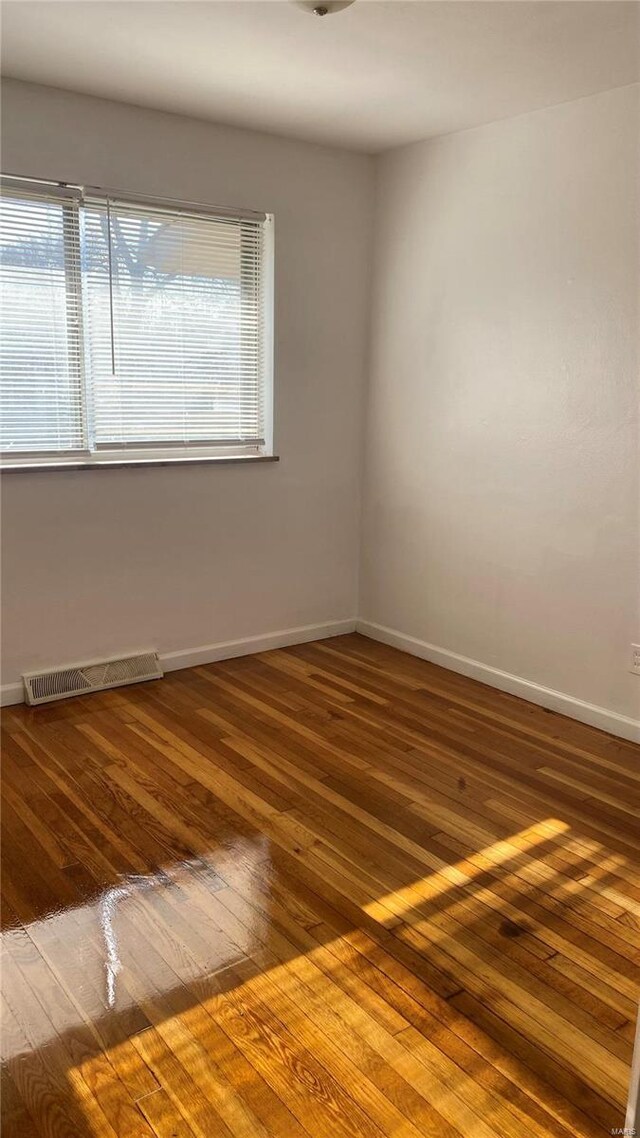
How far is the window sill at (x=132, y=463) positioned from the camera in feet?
11.5

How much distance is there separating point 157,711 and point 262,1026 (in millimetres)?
1872

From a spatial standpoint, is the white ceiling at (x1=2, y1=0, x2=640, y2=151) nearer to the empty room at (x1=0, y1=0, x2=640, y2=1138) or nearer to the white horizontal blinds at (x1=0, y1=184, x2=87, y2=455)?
A: the empty room at (x1=0, y1=0, x2=640, y2=1138)

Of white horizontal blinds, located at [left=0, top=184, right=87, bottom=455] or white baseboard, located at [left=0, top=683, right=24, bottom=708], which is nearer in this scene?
white horizontal blinds, located at [left=0, top=184, right=87, bottom=455]

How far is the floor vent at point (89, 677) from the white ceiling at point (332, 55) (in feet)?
7.77

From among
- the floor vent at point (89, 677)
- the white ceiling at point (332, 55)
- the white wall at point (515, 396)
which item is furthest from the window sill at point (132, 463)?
the white ceiling at point (332, 55)

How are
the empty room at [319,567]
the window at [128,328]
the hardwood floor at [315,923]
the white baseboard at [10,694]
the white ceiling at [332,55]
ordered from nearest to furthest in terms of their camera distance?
the hardwood floor at [315,923], the empty room at [319,567], the white ceiling at [332,55], the window at [128,328], the white baseboard at [10,694]

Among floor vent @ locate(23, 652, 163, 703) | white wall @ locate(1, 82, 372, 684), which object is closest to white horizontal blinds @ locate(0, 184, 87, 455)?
white wall @ locate(1, 82, 372, 684)

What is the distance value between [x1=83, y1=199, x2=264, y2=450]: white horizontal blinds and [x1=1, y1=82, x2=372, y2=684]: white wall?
0.13 m

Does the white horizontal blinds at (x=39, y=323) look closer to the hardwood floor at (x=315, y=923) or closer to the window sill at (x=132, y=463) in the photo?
the window sill at (x=132, y=463)

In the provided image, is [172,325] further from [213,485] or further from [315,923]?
[315,923]

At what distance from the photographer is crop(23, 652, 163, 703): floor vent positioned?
3659mm

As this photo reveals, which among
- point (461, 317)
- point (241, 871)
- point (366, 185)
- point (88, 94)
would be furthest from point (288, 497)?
point (241, 871)

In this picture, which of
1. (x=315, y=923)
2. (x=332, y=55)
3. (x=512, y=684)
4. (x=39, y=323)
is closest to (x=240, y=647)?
(x=512, y=684)

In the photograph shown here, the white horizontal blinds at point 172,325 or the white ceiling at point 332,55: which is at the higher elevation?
the white ceiling at point 332,55
